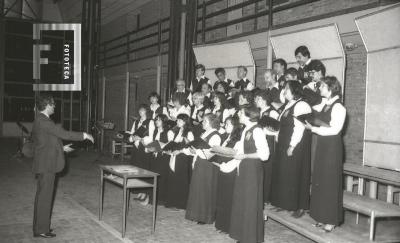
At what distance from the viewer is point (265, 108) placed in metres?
5.61

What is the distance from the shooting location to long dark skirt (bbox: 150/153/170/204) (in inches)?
273

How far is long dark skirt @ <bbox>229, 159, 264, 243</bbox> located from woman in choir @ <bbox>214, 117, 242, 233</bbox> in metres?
0.35

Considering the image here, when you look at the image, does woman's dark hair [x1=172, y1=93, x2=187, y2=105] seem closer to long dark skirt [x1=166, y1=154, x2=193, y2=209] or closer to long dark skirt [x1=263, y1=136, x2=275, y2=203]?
long dark skirt [x1=166, y1=154, x2=193, y2=209]

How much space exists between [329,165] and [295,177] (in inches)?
23.4

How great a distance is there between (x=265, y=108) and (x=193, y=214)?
1967mm

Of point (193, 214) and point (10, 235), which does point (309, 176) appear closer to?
point (193, 214)

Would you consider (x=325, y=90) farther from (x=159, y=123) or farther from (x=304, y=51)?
(x=159, y=123)

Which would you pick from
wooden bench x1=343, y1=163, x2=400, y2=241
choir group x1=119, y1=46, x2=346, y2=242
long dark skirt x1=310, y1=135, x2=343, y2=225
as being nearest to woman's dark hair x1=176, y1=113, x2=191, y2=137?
choir group x1=119, y1=46, x2=346, y2=242

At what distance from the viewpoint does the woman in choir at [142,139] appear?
7.07 m

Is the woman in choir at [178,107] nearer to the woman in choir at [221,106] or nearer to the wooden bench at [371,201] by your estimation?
the woman in choir at [221,106]

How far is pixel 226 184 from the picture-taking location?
533cm

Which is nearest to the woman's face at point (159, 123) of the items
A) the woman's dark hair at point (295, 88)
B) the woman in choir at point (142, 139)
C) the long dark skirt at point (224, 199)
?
the woman in choir at point (142, 139)

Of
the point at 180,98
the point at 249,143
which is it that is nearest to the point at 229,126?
the point at 249,143

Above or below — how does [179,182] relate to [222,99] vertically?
below
